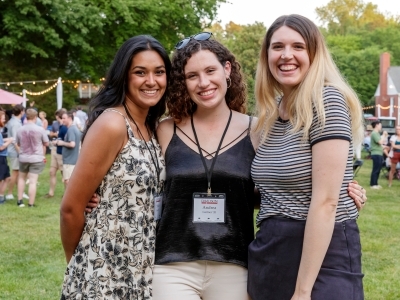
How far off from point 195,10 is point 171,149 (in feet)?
98.3

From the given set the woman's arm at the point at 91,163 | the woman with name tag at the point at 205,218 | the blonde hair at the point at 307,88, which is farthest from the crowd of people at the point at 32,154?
the blonde hair at the point at 307,88

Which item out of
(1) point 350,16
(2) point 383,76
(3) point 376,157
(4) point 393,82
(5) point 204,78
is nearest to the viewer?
(5) point 204,78

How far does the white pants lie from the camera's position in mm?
2838

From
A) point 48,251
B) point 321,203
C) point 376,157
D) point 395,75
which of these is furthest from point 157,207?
point 395,75

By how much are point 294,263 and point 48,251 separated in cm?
Result: 555

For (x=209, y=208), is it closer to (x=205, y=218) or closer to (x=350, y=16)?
(x=205, y=218)

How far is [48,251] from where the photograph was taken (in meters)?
7.42

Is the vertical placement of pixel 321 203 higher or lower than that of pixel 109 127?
lower

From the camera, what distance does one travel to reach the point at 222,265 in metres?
2.86

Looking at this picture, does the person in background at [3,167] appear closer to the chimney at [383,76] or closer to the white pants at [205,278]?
the white pants at [205,278]

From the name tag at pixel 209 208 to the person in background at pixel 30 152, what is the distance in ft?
27.2

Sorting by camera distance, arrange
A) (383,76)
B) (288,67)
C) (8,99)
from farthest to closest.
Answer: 1. (383,76)
2. (8,99)
3. (288,67)

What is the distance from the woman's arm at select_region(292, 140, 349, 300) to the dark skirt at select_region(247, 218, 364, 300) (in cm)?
7

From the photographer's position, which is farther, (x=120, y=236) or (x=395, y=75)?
(x=395, y=75)
